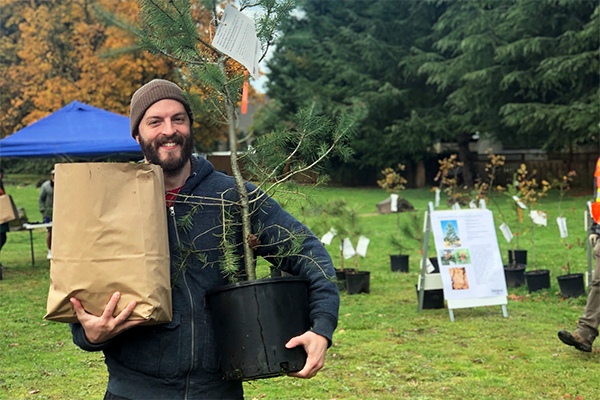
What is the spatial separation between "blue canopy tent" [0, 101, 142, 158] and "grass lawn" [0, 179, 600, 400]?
7.61 feet

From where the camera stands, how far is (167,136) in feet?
7.48

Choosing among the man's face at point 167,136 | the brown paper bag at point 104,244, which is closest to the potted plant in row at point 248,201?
the man's face at point 167,136

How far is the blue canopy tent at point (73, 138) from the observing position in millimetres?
11367

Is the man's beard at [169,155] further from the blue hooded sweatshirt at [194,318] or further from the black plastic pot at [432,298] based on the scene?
the black plastic pot at [432,298]

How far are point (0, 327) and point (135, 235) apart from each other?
657cm

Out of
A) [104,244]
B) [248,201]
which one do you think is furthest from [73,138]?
[104,244]

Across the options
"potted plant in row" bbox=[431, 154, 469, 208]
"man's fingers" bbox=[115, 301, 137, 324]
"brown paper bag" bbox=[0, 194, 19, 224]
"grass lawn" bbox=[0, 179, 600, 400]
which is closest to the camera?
"man's fingers" bbox=[115, 301, 137, 324]

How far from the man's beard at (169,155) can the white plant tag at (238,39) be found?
323 millimetres

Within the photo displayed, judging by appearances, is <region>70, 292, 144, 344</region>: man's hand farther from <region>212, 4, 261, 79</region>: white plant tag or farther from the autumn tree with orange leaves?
→ the autumn tree with orange leaves

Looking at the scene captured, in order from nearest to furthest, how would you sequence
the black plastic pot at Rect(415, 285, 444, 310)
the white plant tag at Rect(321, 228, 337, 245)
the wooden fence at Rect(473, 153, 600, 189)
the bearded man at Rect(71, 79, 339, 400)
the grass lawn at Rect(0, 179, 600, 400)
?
the bearded man at Rect(71, 79, 339, 400)
the grass lawn at Rect(0, 179, 600, 400)
the black plastic pot at Rect(415, 285, 444, 310)
the white plant tag at Rect(321, 228, 337, 245)
the wooden fence at Rect(473, 153, 600, 189)

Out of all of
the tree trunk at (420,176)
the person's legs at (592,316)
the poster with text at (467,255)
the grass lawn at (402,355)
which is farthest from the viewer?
the tree trunk at (420,176)

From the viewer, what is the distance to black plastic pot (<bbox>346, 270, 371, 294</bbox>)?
9344 mm

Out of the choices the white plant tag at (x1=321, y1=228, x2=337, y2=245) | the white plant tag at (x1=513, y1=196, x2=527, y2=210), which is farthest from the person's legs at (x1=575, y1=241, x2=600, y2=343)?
the white plant tag at (x1=321, y1=228, x2=337, y2=245)

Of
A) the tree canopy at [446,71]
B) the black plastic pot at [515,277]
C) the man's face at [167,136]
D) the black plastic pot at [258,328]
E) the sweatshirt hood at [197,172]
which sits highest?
the tree canopy at [446,71]
